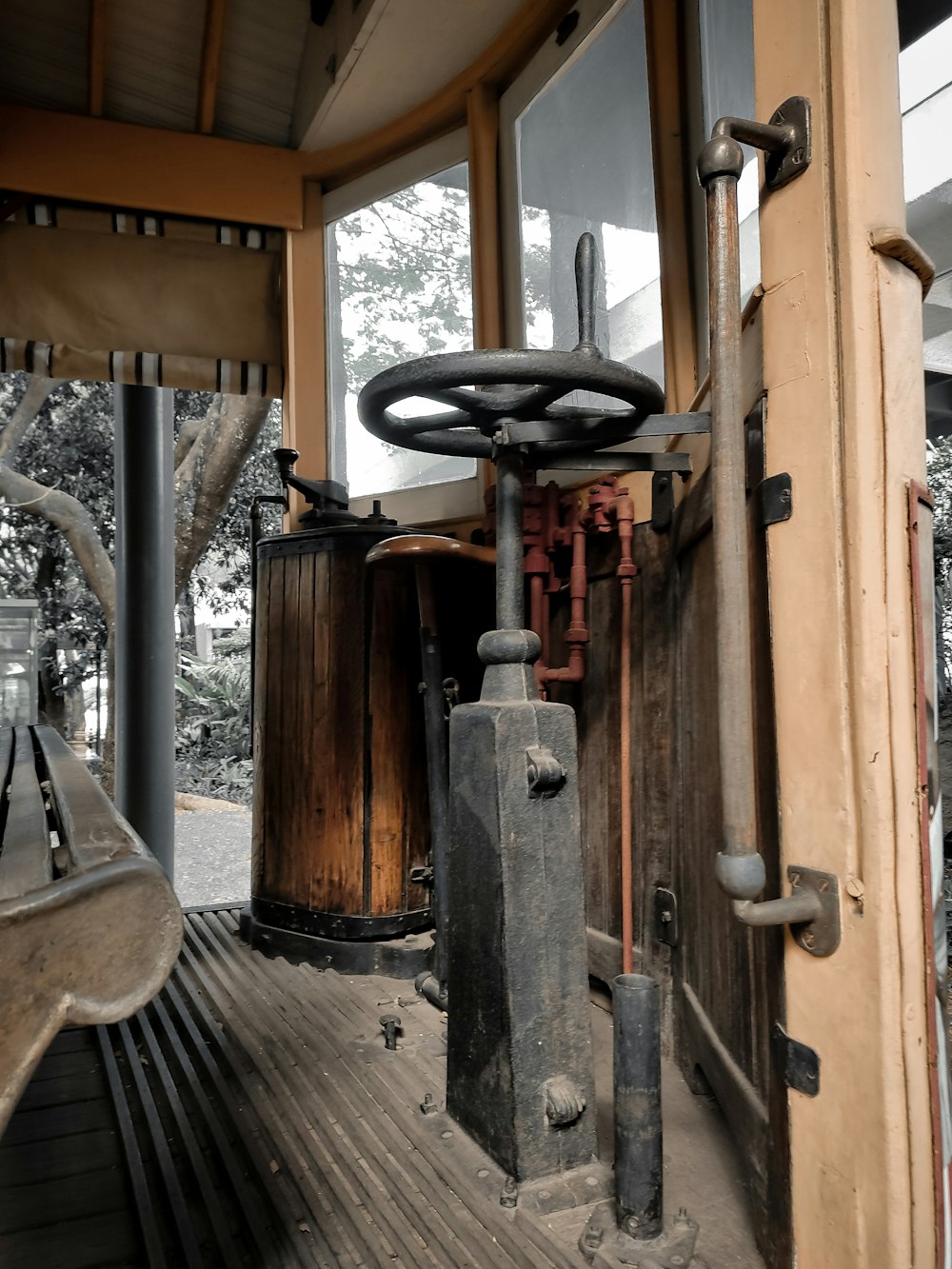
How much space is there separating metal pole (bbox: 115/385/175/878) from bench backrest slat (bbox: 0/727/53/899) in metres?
2.58

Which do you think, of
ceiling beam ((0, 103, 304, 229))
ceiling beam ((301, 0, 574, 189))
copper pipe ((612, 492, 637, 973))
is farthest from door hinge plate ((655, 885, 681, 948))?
ceiling beam ((0, 103, 304, 229))

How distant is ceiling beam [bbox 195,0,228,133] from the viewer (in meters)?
2.49

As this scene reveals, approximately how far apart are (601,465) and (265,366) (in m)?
1.93

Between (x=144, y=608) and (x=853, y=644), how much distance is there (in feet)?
10.9

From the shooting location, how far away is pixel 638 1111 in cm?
110

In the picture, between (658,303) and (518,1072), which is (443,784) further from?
(658,303)

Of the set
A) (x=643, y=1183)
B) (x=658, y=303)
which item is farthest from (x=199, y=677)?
(x=643, y=1183)

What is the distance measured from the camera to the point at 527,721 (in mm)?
1276

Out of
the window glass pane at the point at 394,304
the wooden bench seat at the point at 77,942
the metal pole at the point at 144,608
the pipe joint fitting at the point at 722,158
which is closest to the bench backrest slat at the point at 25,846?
the wooden bench seat at the point at 77,942

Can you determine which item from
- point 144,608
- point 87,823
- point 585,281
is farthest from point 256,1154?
point 144,608

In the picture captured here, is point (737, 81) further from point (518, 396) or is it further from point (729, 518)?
point (729, 518)

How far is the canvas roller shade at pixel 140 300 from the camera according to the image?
2.68 metres

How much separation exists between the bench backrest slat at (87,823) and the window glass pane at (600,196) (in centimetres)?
140

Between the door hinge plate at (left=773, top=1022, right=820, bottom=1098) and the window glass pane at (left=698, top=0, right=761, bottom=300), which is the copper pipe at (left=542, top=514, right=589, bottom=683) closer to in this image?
the window glass pane at (left=698, top=0, right=761, bottom=300)
